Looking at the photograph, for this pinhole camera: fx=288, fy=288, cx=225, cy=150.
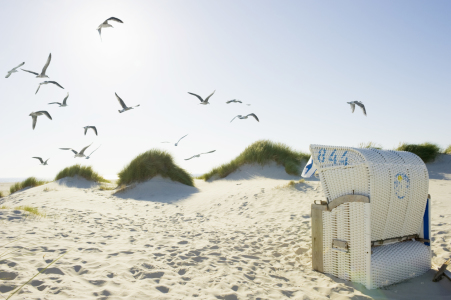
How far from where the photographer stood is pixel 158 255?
13.0 feet

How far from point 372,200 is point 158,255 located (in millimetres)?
2822

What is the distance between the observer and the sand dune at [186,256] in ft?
9.46

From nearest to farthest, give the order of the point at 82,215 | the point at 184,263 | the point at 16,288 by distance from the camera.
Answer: the point at 16,288, the point at 184,263, the point at 82,215

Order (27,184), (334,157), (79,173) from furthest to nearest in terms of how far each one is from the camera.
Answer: (27,184)
(79,173)
(334,157)

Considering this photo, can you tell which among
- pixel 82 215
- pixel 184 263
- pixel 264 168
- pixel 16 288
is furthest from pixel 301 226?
pixel 264 168

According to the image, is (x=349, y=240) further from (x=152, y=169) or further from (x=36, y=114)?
(x=152, y=169)

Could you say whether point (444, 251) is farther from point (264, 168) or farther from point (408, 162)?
point (264, 168)

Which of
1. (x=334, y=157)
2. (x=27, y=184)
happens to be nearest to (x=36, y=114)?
(x=334, y=157)

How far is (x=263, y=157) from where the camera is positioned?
14.3 meters

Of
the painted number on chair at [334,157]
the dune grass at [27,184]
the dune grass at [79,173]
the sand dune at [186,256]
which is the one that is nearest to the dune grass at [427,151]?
the sand dune at [186,256]

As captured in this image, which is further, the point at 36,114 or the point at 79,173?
the point at 79,173

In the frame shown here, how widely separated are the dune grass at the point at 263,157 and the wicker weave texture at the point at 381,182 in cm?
966

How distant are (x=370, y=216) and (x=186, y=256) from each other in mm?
2401

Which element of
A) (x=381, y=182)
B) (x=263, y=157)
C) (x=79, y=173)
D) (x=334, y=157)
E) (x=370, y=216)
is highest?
(x=334, y=157)
